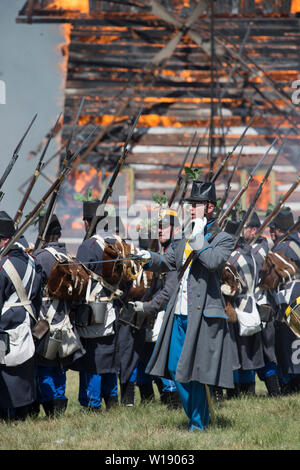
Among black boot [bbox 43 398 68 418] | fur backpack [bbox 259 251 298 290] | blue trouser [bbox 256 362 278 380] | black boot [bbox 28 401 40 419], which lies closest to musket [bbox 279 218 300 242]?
fur backpack [bbox 259 251 298 290]

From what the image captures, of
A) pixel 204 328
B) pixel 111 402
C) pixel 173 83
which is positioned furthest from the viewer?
pixel 173 83

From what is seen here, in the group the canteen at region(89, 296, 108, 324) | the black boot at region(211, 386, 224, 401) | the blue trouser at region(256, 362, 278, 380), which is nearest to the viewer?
the canteen at region(89, 296, 108, 324)

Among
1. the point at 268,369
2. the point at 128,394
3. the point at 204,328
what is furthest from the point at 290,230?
the point at 204,328

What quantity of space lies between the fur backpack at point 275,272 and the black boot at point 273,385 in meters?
1.07

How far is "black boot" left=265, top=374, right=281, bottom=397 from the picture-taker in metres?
8.54

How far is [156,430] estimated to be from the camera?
240 inches

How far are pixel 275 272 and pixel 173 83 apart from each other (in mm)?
9036

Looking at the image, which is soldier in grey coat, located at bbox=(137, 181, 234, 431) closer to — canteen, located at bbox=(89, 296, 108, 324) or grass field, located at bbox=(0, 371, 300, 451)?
grass field, located at bbox=(0, 371, 300, 451)

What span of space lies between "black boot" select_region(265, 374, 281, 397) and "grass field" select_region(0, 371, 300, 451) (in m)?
0.95

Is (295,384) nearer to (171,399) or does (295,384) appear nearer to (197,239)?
(171,399)

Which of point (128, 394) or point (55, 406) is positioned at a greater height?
point (55, 406)

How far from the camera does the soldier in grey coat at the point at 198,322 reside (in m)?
5.84
